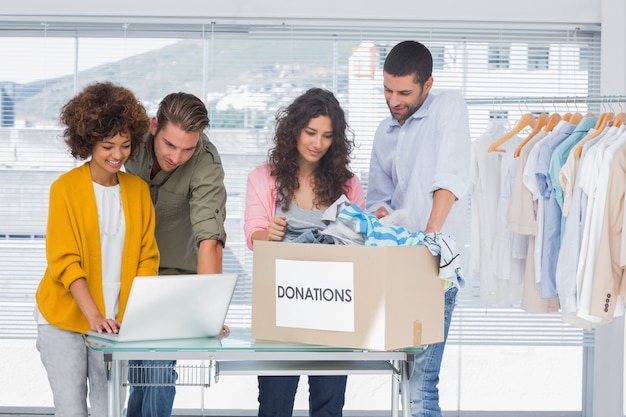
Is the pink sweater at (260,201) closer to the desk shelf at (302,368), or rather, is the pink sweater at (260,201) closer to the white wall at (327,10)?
the desk shelf at (302,368)

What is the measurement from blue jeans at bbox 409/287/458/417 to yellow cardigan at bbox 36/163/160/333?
873 millimetres

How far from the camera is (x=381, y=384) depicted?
4402 millimetres

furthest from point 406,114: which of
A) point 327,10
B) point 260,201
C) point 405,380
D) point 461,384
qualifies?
point 461,384

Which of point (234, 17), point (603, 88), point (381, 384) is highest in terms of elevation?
point (234, 17)

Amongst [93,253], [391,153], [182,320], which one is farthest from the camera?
[391,153]

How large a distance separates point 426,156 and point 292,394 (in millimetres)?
862

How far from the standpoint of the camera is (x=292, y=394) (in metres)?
2.72

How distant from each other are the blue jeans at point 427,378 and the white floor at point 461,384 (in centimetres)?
167

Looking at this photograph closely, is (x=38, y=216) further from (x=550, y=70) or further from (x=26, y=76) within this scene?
(x=550, y=70)

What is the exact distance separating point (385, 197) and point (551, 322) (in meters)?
1.77

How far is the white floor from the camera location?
435 cm

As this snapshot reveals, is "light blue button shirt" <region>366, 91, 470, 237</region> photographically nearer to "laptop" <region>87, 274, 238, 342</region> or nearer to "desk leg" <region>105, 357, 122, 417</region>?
"laptop" <region>87, 274, 238, 342</region>

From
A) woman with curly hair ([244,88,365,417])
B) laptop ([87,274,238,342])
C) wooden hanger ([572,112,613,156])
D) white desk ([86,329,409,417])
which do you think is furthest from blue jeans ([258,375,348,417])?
wooden hanger ([572,112,613,156])

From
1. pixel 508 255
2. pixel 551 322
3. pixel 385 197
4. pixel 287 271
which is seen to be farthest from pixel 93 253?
pixel 551 322
